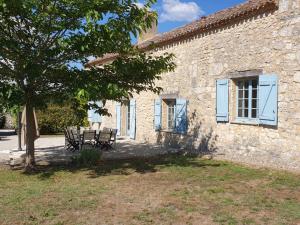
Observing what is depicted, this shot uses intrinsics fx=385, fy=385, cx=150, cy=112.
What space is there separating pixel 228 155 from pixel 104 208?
18.9 ft

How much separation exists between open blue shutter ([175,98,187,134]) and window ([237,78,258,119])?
2.35 meters

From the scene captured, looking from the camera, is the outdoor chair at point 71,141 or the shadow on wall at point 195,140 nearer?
the shadow on wall at point 195,140

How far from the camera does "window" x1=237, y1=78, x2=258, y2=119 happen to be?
408 inches

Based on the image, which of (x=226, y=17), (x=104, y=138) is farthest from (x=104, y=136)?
(x=226, y=17)

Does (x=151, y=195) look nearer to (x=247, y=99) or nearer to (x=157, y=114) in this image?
(x=247, y=99)

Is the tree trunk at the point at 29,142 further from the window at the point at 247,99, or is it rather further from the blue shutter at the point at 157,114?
the blue shutter at the point at 157,114

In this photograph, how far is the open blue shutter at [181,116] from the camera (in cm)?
1284

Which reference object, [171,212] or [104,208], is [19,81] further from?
[171,212]

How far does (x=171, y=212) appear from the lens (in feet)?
18.8

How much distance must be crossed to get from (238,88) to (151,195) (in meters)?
5.24

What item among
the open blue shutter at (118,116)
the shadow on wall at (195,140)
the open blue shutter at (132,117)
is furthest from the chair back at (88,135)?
the open blue shutter at (118,116)

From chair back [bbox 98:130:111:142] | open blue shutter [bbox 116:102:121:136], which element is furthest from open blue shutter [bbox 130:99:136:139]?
chair back [bbox 98:130:111:142]

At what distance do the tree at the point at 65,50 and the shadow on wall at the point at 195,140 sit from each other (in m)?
3.57

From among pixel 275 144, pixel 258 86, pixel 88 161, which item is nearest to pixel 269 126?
pixel 275 144
